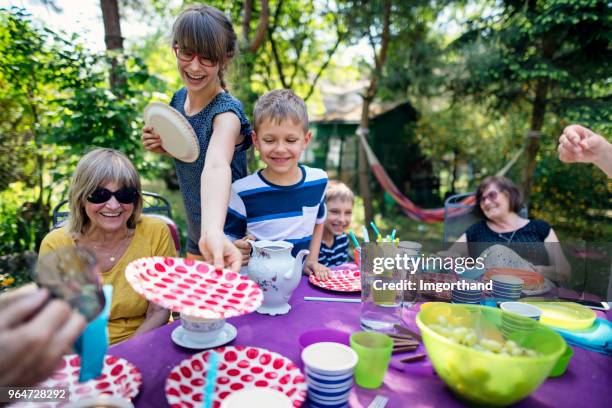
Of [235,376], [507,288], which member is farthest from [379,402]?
[507,288]

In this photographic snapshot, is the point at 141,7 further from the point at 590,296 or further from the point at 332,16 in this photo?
the point at 590,296

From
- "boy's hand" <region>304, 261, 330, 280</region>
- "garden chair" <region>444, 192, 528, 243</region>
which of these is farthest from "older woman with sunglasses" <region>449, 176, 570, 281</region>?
"boy's hand" <region>304, 261, 330, 280</region>

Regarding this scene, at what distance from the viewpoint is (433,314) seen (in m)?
1.05

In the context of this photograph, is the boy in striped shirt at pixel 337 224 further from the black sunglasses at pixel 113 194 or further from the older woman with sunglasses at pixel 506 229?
the black sunglasses at pixel 113 194

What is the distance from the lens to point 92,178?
1.64 metres

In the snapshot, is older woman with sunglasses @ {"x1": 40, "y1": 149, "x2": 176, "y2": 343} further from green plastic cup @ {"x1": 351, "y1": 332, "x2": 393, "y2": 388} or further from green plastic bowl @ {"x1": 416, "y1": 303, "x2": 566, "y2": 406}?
green plastic bowl @ {"x1": 416, "y1": 303, "x2": 566, "y2": 406}

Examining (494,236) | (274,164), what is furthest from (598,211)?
(274,164)

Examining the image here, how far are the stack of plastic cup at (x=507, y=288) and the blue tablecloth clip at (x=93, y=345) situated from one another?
1414 millimetres

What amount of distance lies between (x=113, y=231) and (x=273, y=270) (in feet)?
2.97

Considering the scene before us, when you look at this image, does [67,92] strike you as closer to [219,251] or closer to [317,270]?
[317,270]

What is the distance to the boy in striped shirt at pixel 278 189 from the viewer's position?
5.72 ft

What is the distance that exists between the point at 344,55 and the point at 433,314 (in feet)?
31.5

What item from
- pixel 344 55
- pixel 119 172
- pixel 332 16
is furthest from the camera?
pixel 344 55

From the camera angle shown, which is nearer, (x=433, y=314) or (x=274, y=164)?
(x=433, y=314)
